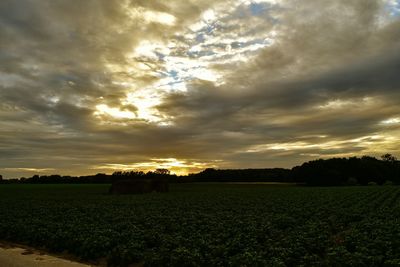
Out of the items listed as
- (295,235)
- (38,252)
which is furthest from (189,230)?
(38,252)

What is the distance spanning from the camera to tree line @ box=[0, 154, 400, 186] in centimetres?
15650

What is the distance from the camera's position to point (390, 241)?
17625 mm

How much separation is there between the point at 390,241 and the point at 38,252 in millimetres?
16820

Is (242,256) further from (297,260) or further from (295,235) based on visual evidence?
(295,235)

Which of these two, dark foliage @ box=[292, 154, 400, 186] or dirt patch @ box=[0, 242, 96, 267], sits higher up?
dark foliage @ box=[292, 154, 400, 186]

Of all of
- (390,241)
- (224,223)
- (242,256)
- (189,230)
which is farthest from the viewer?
(224,223)

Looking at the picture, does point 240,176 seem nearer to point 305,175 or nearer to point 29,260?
point 305,175

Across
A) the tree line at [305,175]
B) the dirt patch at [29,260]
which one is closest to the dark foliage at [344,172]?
the tree line at [305,175]

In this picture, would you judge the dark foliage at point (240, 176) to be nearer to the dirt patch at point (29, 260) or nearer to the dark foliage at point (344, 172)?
the dark foliage at point (344, 172)

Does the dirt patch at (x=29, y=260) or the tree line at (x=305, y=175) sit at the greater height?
the tree line at (x=305, y=175)

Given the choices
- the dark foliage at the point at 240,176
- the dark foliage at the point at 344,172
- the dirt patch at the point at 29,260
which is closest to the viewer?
the dirt patch at the point at 29,260

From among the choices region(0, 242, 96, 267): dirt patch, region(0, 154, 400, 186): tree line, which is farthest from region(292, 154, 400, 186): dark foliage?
region(0, 242, 96, 267): dirt patch

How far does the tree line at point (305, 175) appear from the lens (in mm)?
156500

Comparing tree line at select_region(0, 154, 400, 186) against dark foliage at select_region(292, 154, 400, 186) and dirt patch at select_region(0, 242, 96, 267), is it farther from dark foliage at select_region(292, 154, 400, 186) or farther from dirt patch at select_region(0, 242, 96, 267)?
dirt patch at select_region(0, 242, 96, 267)
